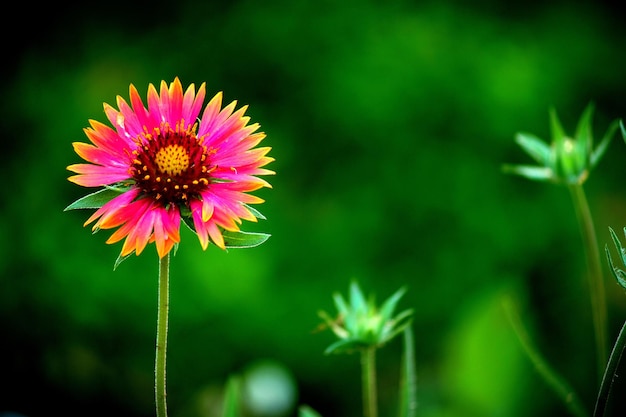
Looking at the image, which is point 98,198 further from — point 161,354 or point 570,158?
point 570,158

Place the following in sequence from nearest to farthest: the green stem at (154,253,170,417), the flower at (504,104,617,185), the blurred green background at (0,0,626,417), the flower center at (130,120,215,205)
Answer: the green stem at (154,253,170,417) → the flower center at (130,120,215,205) → the flower at (504,104,617,185) → the blurred green background at (0,0,626,417)

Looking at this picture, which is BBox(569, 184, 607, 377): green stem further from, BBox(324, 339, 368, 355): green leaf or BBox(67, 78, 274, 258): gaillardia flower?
BBox(67, 78, 274, 258): gaillardia flower

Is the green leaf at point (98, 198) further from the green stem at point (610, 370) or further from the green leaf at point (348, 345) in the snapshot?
the green stem at point (610, 370)

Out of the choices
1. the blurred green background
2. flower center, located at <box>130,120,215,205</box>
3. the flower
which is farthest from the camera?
the blurred green background

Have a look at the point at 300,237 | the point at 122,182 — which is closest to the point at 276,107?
the point at 300,237

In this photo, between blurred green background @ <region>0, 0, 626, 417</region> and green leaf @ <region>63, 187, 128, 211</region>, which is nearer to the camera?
green leaf @ <region>63, 187, 128, 211</region>

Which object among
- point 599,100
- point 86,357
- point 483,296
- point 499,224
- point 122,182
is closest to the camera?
point 122,182

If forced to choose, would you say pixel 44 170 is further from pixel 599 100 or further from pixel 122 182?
pixel 599 100

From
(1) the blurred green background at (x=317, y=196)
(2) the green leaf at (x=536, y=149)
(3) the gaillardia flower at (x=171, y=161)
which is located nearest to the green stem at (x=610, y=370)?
(3) the gaillardia flower at (x=171, y=161)

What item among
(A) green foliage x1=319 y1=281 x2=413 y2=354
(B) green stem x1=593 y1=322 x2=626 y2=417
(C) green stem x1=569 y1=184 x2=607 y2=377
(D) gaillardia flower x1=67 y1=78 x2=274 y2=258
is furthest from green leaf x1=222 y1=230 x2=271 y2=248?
(C) green stem x1=569 y1=184 x2=607 y2=377
